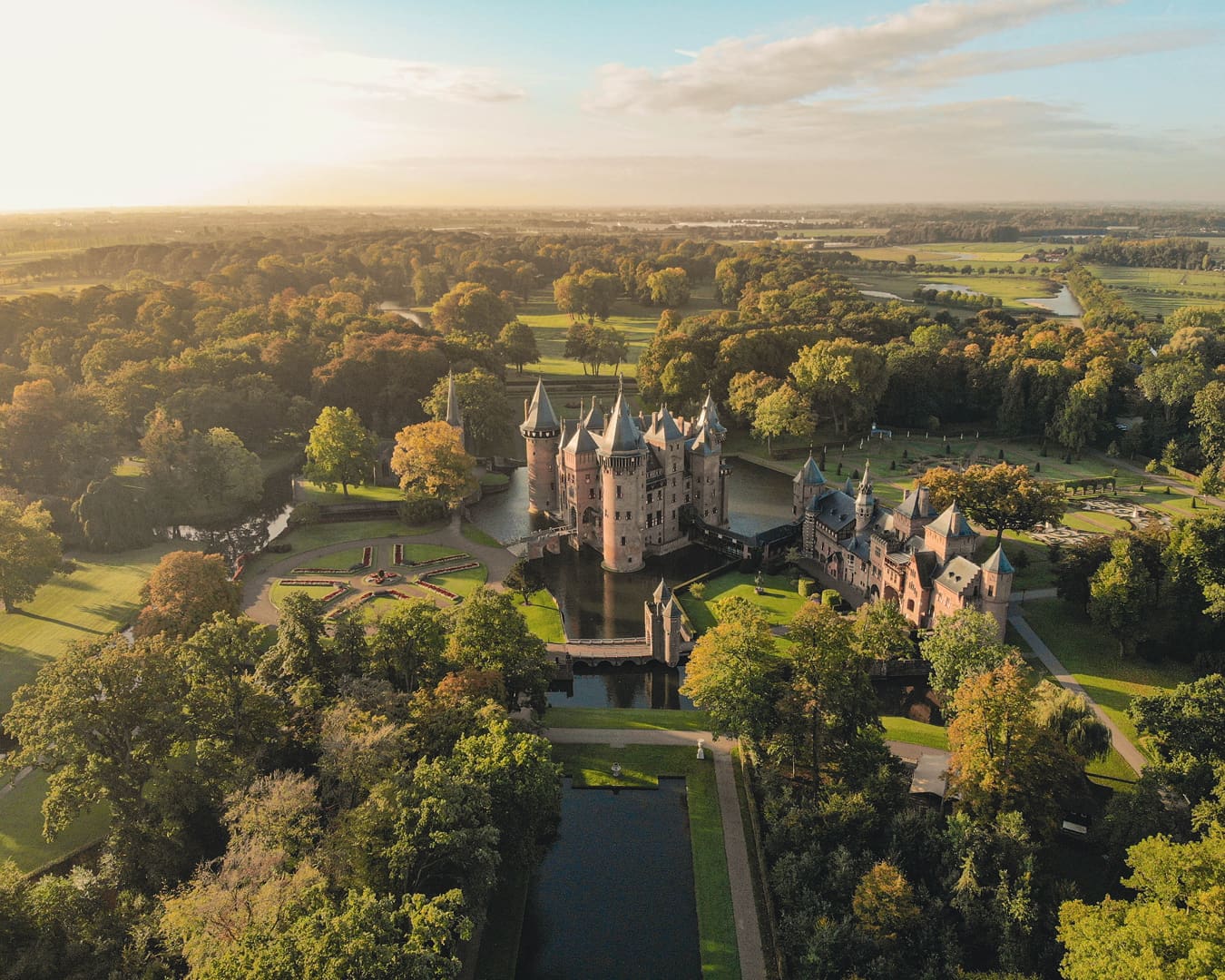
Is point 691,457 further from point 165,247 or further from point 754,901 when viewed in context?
point 165,247

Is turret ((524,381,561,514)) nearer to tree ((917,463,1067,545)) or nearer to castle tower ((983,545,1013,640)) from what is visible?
tree ((917,463,1067,545))

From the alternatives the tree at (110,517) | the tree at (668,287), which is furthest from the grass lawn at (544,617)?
the tree at (668,287)

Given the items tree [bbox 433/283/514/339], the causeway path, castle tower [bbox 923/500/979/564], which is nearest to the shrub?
the causeway path

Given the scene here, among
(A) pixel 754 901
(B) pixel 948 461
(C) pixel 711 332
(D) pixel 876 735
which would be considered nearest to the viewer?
(A) pixel 754 901

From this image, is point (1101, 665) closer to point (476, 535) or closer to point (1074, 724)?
point (1074, 724)

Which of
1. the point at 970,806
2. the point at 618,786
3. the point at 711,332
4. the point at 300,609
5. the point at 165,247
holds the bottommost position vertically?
the point at 618,786

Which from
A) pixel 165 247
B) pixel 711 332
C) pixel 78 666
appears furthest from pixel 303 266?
pixel 78 666

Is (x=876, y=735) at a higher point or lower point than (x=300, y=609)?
lower
